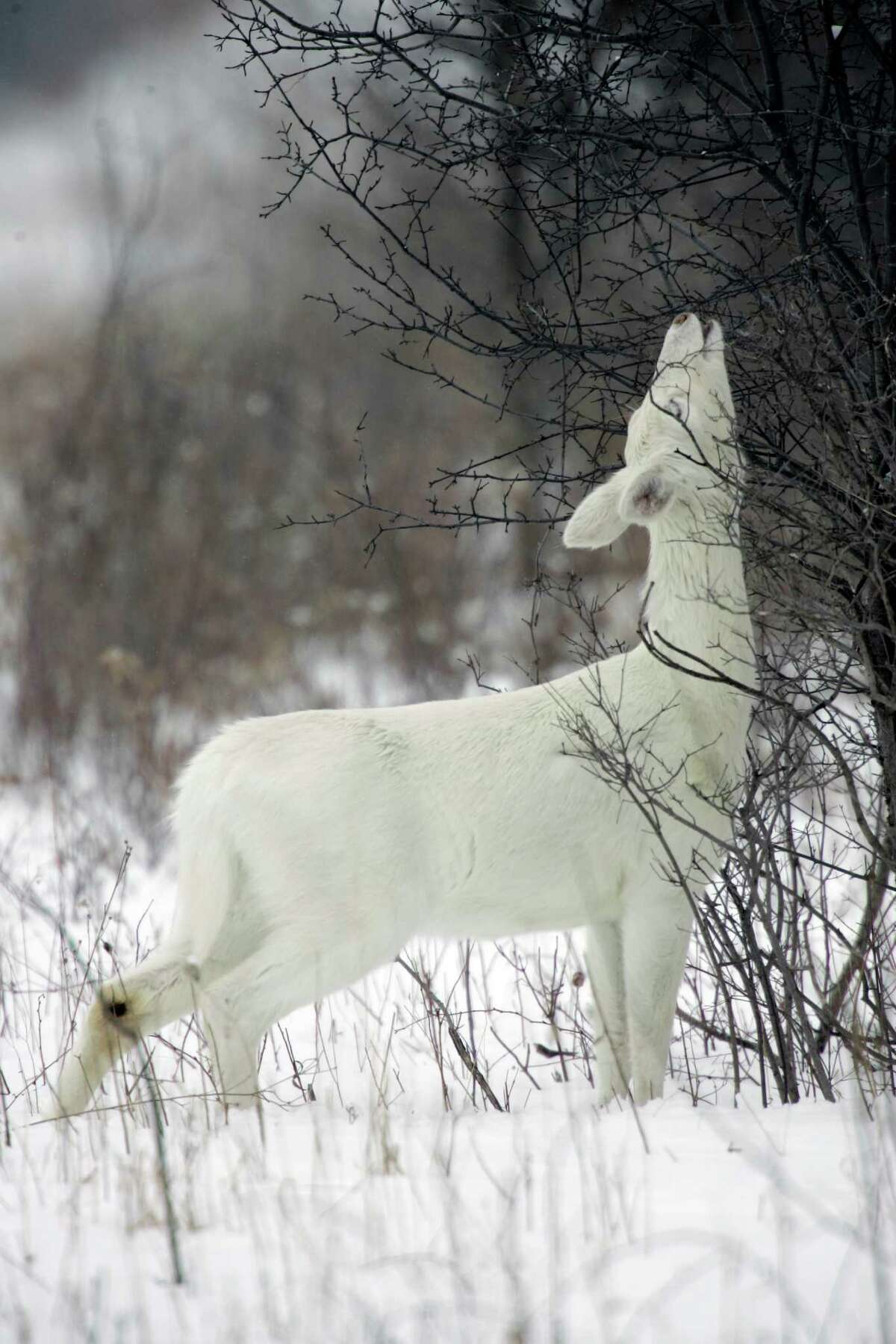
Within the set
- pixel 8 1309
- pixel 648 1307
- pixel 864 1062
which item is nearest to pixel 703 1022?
pixel 864 1062

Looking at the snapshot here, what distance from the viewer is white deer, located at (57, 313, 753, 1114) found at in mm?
3602

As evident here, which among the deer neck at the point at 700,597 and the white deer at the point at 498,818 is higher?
the deer neck at the point at 700,597

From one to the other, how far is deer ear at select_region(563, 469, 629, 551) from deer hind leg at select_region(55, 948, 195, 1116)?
162 centimetres

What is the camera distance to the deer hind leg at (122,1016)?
11.5 feet

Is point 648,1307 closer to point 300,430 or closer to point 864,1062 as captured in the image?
point 864,1062

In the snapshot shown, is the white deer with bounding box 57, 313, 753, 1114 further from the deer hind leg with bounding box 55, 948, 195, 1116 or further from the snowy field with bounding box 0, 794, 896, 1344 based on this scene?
the snowy field with bounding box 0, 794, 896, 1344

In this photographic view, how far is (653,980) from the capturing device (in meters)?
3.72

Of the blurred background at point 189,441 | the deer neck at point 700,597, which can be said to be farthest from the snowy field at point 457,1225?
the blurred background at point 189,441

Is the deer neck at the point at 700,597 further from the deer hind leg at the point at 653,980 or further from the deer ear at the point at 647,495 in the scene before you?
the deer hind leg at the point at 653,980

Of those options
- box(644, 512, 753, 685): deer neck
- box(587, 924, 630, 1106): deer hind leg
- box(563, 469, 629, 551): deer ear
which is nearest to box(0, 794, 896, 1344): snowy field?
box(587, 924, 630, 1106): deer hind leg

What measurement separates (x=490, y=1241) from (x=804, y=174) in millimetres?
2757

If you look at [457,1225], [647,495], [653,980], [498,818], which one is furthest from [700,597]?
[457,1225]

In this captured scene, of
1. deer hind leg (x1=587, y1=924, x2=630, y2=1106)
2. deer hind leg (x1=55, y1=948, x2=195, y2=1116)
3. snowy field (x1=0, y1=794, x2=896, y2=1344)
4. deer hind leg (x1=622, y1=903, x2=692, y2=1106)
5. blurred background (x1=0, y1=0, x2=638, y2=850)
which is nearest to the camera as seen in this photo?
snowy field (x1=0, y1=794, x2=896, y2=1344)

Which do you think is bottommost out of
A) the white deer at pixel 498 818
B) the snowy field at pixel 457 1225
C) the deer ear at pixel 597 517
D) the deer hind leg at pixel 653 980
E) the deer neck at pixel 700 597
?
the snowy field at pixel 457 1225
